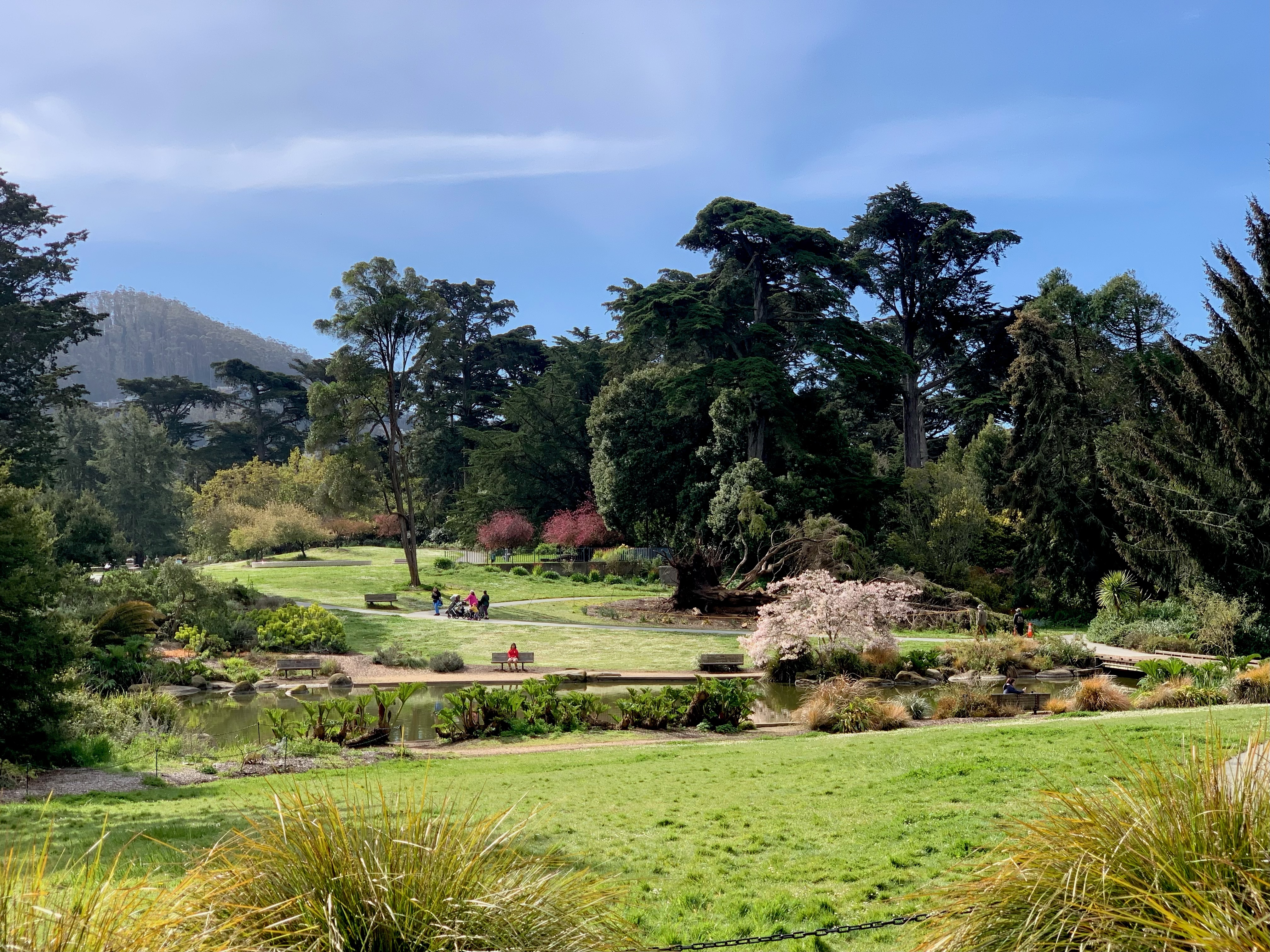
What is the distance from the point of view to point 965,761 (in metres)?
9.39

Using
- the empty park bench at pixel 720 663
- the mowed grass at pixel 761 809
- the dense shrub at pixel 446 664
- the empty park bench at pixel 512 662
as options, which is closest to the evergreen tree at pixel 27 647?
the mowed grass at pixel 761 809

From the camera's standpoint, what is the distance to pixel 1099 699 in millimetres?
15523

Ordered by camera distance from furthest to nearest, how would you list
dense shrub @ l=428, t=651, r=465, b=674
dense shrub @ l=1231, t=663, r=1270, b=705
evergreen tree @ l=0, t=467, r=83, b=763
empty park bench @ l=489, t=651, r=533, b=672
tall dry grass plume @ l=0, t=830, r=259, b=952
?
1. empty park bench @ l=489, t=651, r=533, b=672
2. dense shrub @ l=428, t=651, r=465, b=674
3. dense shrub @ l=1231, t=663, r=1270, b=705
4. evergreen tree @ l=0, t=467, r=83, b=763
5. tall dry grass plume @ l=0, t=830, r=259, b=952

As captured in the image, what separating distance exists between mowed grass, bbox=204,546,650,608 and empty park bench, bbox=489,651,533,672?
1215cm

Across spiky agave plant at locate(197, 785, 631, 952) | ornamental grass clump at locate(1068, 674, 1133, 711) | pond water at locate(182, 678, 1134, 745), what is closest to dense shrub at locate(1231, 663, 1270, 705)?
ornamental grass clump at locate(1068, 674, 1133, 711)

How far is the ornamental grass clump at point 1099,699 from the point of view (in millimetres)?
15445

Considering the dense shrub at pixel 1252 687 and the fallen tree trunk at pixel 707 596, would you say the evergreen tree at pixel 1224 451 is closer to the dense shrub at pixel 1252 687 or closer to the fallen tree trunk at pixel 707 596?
the dense shrub at pixel 1252 687

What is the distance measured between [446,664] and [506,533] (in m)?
28.4

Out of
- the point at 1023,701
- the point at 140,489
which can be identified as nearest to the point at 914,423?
the point at 1023,701

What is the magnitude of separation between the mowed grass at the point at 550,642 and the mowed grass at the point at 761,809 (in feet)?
32.5

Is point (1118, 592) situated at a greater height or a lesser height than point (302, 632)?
greater

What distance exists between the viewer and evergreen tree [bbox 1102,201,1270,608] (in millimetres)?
23266

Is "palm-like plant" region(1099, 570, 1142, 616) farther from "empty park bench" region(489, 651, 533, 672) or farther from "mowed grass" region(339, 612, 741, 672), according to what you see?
"empty park bench" region(489, 651, 533, 672)

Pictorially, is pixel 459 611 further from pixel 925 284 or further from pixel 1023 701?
pixel 925 284
